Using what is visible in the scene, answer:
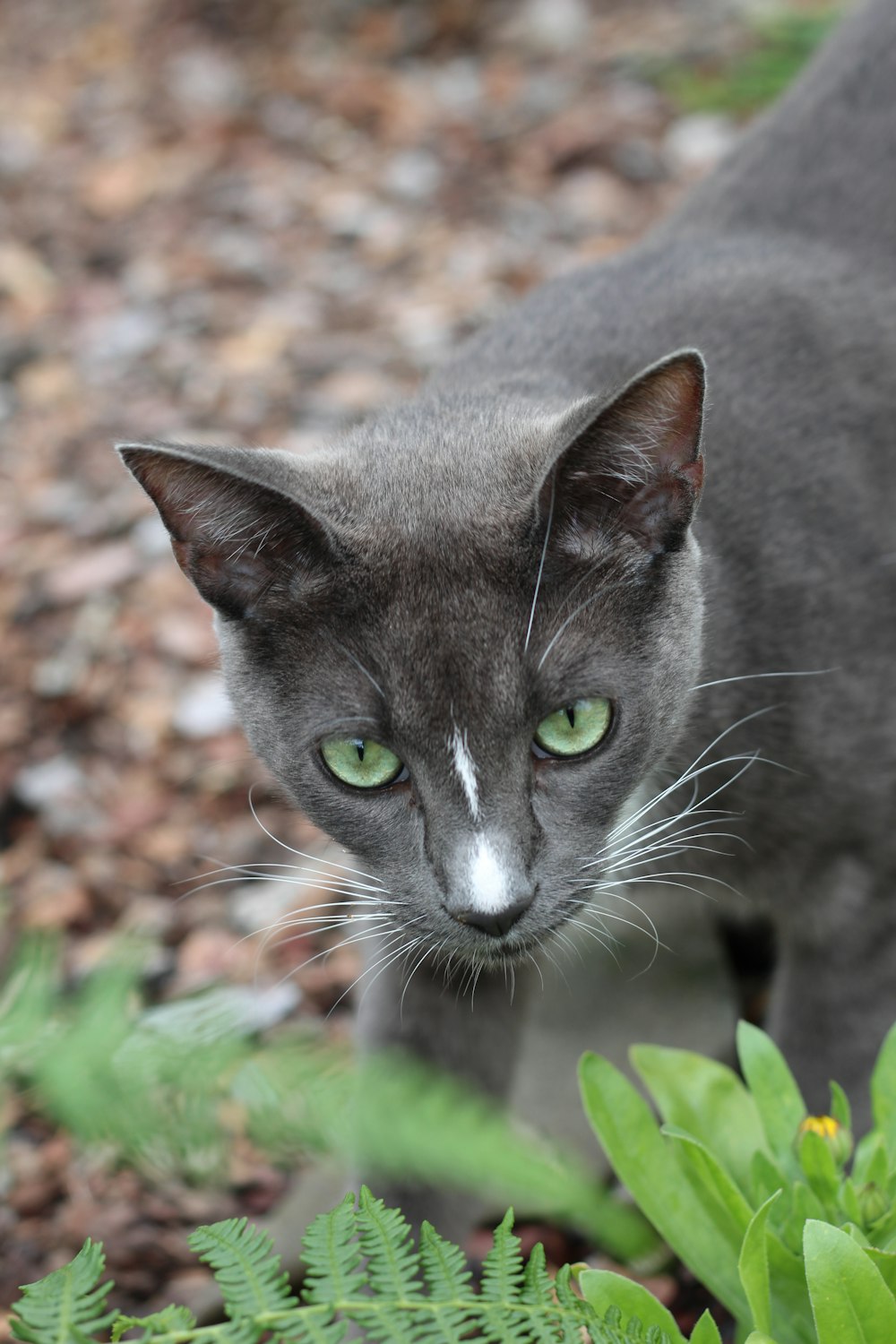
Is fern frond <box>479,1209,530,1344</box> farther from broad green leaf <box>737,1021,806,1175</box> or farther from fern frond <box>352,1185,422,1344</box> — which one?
broad green leaf <box>737,1021,806,1175</box>

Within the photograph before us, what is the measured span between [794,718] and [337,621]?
0.81 metres

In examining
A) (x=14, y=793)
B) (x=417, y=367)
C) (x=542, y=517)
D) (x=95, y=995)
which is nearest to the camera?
(x=95, y=995)

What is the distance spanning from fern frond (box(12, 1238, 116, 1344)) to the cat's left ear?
103cm

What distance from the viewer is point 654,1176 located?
1.83 meters

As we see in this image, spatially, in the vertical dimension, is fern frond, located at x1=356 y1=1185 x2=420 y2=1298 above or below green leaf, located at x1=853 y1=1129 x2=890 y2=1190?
above

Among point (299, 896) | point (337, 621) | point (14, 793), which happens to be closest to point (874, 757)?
point (337, 621)

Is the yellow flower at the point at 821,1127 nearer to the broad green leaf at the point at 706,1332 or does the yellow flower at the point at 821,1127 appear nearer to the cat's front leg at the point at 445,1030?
the broad green leaf at the point at 706,1332

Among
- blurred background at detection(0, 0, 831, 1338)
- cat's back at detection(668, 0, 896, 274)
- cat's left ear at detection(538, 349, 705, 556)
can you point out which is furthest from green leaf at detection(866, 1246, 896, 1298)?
cat's back at detection(668, 0, 896, 274)

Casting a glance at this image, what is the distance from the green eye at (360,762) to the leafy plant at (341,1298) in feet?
2.08

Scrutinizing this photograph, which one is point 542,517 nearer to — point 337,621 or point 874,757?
point 337,621

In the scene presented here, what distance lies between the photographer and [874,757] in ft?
7.52

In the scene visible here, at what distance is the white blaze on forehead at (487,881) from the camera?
1.72 meters

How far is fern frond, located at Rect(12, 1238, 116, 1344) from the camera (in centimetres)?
118

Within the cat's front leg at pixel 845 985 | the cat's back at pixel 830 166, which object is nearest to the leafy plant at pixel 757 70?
the cat's back at pixel 830 166
